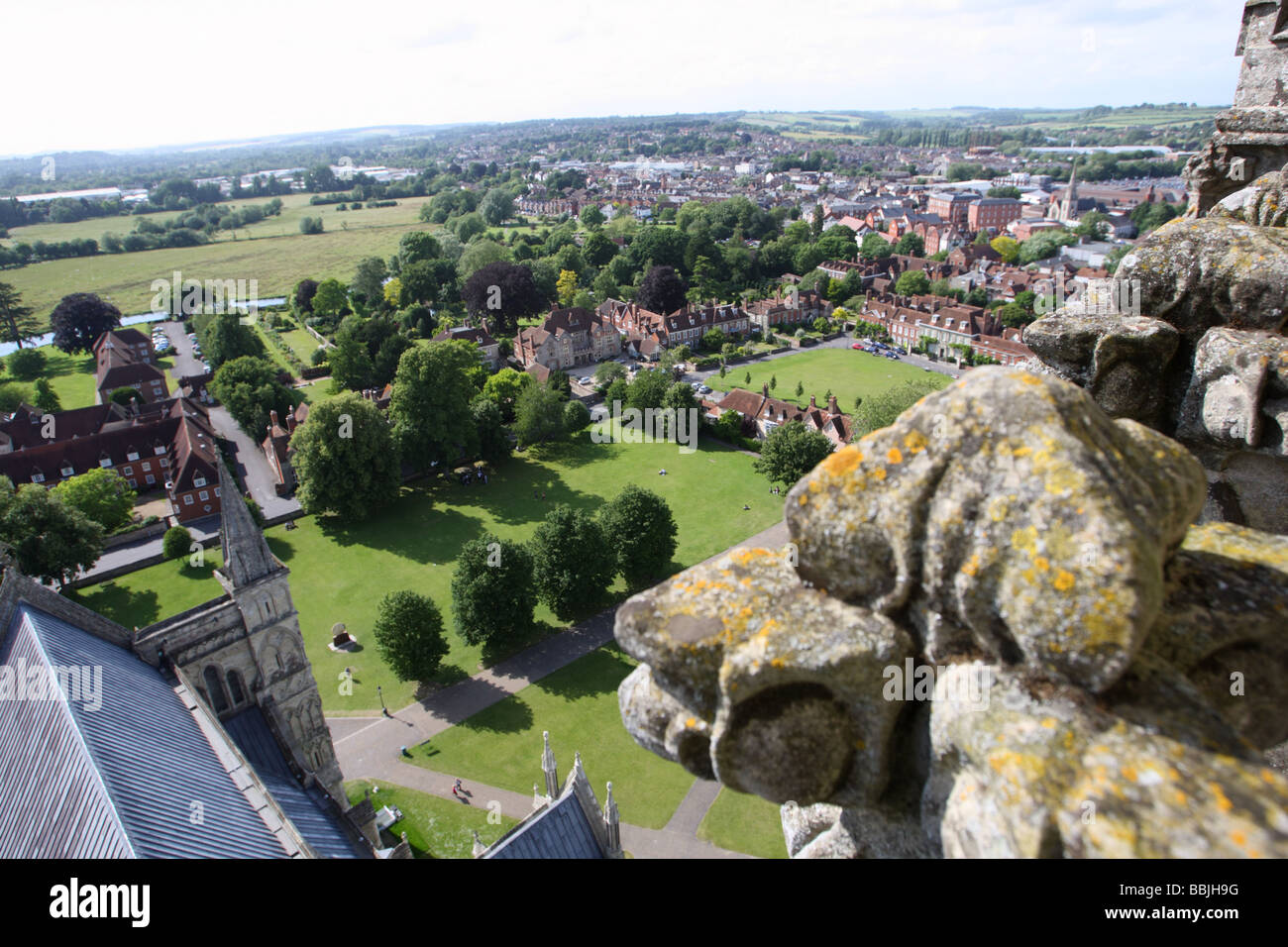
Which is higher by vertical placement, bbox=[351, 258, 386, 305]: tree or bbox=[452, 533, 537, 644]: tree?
bbox=[351, 258, 386, 305]: tree

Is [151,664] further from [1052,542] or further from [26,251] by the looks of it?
[26,251]

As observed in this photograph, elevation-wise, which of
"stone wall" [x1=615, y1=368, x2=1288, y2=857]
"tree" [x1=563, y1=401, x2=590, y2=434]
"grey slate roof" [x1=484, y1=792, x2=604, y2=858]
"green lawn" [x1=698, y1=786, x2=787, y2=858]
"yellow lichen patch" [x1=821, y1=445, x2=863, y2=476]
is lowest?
"green lawn" [x1=698, y1=786, x2=787, y2=858]

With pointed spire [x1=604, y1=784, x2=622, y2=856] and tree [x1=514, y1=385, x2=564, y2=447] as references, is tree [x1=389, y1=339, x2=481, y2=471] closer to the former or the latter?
tree [x1=514, y1=385, x2=564, y2=447]

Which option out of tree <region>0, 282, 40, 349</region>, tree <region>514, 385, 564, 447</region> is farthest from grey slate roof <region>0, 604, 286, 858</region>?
tree <region>0, 282, 40, 349</region>

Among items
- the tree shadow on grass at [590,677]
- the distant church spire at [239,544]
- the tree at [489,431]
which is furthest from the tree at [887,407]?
the distant church spire at [239,544]

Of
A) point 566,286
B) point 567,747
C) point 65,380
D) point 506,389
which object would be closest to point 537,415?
point 506,389
